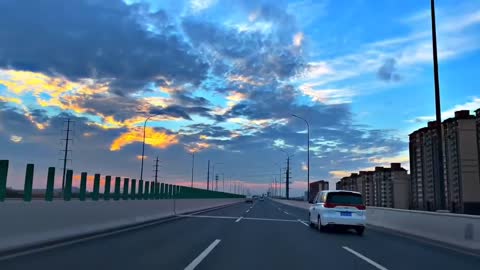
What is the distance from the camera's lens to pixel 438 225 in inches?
646

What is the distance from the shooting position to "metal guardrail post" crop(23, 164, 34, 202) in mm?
14320

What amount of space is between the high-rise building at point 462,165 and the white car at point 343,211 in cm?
705

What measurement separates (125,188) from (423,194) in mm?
18870

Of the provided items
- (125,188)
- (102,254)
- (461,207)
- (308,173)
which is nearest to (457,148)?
(461,207)

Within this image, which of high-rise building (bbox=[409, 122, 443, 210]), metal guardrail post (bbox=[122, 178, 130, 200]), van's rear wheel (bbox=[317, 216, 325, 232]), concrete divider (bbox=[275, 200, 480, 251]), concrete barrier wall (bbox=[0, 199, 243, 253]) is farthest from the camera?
high-rise building (bbox=[409, 122, 443, 210])

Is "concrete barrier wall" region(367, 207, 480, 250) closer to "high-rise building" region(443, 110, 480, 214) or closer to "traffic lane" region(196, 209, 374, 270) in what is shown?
"traffic lane" region(196, 209, 374, 270)

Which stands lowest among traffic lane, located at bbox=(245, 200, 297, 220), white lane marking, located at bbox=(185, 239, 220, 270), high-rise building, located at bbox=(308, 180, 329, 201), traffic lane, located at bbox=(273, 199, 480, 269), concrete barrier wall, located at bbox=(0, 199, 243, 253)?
white lane marking, located at bbox=(185, 239, 220, 270)

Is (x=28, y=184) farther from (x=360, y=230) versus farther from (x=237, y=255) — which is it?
(x=360, y=230)

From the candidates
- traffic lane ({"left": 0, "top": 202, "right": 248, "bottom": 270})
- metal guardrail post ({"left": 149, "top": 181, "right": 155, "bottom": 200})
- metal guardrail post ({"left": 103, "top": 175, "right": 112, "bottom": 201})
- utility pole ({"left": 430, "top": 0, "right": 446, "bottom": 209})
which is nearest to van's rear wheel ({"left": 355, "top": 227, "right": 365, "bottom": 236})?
utility pole ({"left": 430, "top": 0, "right": 446, "bottom": 209})

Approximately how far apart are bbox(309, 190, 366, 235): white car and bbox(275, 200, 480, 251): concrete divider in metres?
2.03

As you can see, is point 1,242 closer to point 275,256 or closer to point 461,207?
point 275,256

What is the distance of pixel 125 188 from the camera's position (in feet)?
85.6

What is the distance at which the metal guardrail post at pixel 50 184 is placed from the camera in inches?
617

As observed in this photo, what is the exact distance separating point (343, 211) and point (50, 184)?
38.1 ft
